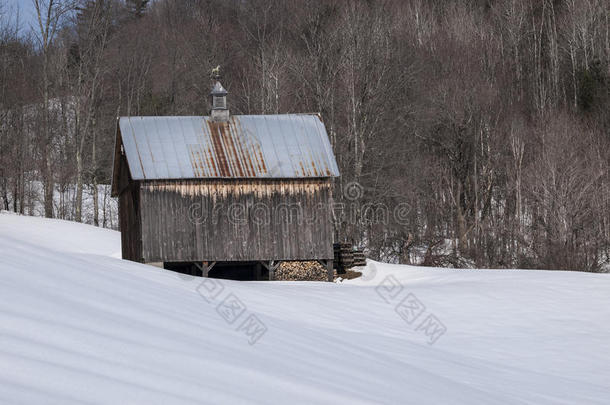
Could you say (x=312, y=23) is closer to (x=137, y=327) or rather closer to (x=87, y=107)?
(x=87, y=107)

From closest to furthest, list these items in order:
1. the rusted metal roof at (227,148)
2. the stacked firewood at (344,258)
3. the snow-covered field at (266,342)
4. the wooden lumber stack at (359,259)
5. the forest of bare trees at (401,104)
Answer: the snow-covered field at (266,342) → the rusted metal roof at (227,148) → the stacked firewood at (344,258) → the wooden lumber stack at (359,259) → the forest of bare trees at (401,104)

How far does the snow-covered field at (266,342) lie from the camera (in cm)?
436

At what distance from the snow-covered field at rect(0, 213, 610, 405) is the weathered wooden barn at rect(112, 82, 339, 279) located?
6.82 meters

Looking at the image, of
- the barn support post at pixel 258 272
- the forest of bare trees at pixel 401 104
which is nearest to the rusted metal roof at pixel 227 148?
the barn support post at pixel 258 272

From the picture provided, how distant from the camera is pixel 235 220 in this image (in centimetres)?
2238

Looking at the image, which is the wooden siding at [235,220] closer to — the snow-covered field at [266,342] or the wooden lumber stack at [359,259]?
the wooden lumber stack at [359,259]

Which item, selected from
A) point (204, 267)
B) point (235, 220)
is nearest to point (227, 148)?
point (235, 220)

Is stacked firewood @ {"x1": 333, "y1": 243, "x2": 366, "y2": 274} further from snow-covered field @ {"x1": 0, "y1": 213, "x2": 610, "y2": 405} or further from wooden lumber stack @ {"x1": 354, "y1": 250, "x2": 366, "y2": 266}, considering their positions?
snow-covered field @ {"x1": 0, "y1": 213, "x2": 610, "y2": 405}

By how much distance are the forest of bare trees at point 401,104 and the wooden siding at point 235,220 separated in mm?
9741

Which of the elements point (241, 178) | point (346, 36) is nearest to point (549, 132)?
point (346, 36)

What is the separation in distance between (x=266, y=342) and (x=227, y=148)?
16165 millimetres

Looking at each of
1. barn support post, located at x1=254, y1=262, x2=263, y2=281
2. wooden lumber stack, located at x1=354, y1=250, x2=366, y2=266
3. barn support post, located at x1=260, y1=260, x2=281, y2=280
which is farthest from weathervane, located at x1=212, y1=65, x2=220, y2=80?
wooden lumber stack, located at x1=354, y1=250, x2=366, y2=266

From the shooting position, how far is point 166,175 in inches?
861

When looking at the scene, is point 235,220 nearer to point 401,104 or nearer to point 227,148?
point 227,148
